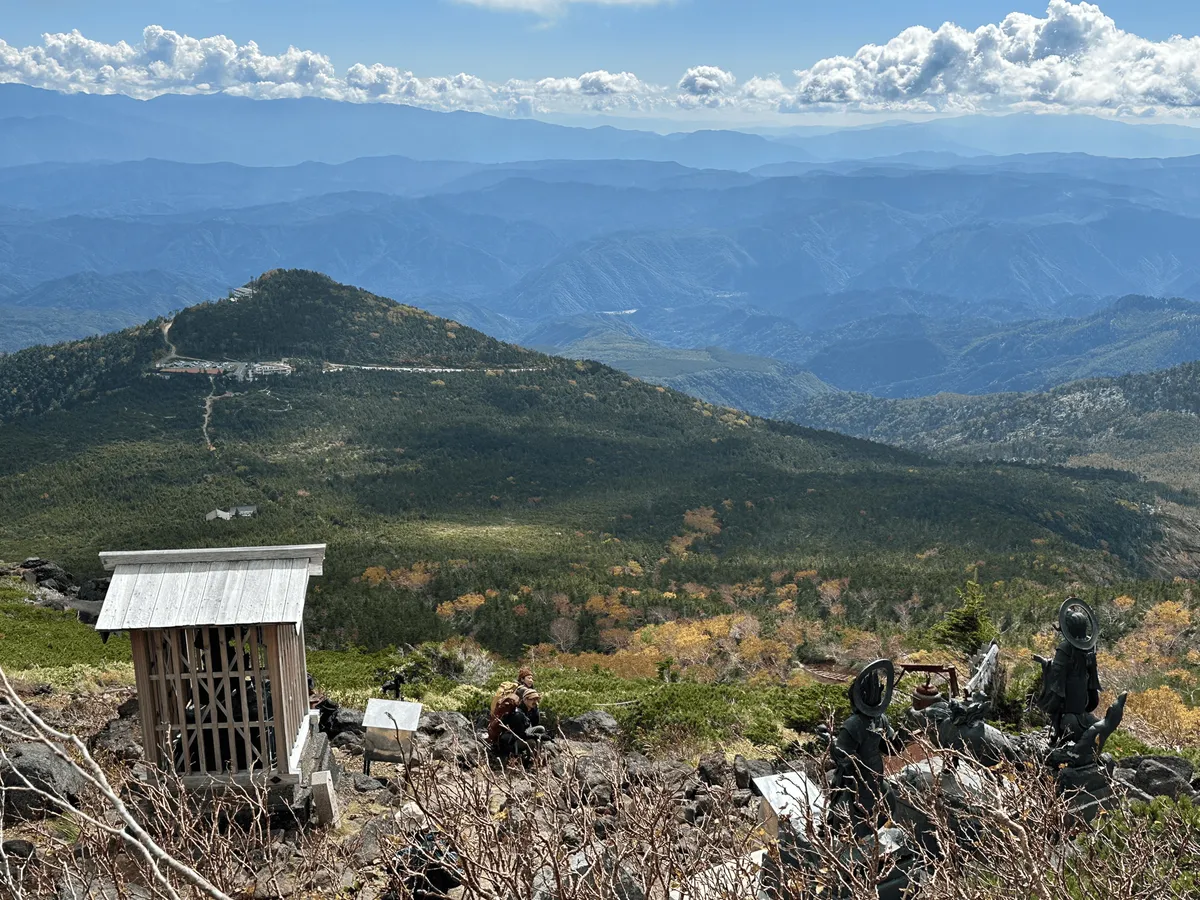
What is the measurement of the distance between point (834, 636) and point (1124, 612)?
797 centimetres

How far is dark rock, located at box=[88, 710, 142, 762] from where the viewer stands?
505 inches

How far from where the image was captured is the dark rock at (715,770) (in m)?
13.2

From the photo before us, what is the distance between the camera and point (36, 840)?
1038cm

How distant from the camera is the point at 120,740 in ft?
43.4

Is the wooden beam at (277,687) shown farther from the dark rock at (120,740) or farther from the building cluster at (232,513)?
the building cluster at (232,513)

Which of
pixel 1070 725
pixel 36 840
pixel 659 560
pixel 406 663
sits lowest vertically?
pixel 659 560

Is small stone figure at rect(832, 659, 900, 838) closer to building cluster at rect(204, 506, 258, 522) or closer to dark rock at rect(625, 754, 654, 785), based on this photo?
dark rock at rect(625, 754, 654, 785)

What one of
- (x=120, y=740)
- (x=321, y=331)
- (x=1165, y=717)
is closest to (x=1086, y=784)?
(x=1165, y=717)

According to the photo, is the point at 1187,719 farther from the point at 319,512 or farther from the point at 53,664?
the point at 319,512

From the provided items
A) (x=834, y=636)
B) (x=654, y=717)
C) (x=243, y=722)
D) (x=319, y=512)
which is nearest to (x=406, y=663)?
(x=654, y=717)

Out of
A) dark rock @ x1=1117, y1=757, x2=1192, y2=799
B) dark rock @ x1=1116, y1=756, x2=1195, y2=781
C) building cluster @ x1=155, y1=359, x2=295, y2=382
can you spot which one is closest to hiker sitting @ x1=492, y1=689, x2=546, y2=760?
dark rock @ x1=1117, y1=757, x2=1192, y2=799

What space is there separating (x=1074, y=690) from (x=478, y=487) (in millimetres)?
54390

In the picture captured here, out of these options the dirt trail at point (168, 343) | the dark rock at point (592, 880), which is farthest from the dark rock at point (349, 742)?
the dirt trail at point (168, 343)

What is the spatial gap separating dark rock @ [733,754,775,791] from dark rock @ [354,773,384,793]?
15.8ft
